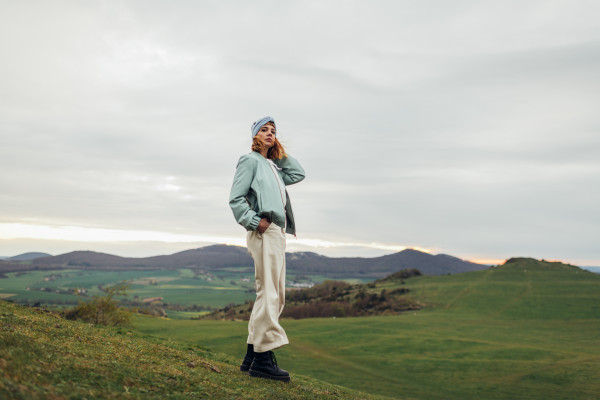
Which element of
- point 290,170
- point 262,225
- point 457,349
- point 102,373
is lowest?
point 457,349

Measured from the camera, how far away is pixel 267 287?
6867 millimetres

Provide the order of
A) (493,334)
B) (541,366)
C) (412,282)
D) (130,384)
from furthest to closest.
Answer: (412,282)
(493,334)
(541,366)
(130,384)

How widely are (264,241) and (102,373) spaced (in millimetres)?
2904

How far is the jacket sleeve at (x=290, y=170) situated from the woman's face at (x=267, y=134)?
431 mm

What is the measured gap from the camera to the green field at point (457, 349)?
2342 centimetres

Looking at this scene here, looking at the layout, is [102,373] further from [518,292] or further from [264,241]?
[518,292]

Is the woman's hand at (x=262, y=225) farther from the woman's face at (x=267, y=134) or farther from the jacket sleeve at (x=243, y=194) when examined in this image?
the woman's face at (x=267, y=134)

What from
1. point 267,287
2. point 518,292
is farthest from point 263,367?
point 518,292

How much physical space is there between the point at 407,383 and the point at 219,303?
464ft

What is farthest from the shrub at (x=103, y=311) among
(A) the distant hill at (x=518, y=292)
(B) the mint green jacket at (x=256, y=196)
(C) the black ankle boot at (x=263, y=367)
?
(A) the distant hill at (x=518, y=292)

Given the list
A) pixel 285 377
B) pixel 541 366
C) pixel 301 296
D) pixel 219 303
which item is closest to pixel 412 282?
pixel 301 296

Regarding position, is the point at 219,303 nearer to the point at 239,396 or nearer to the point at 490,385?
the point at 490,385

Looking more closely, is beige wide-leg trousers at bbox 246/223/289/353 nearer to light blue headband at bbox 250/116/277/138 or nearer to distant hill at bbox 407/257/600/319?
light blue headband at bbox 250/116/277/138

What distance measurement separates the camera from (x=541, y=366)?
91.0 feet
